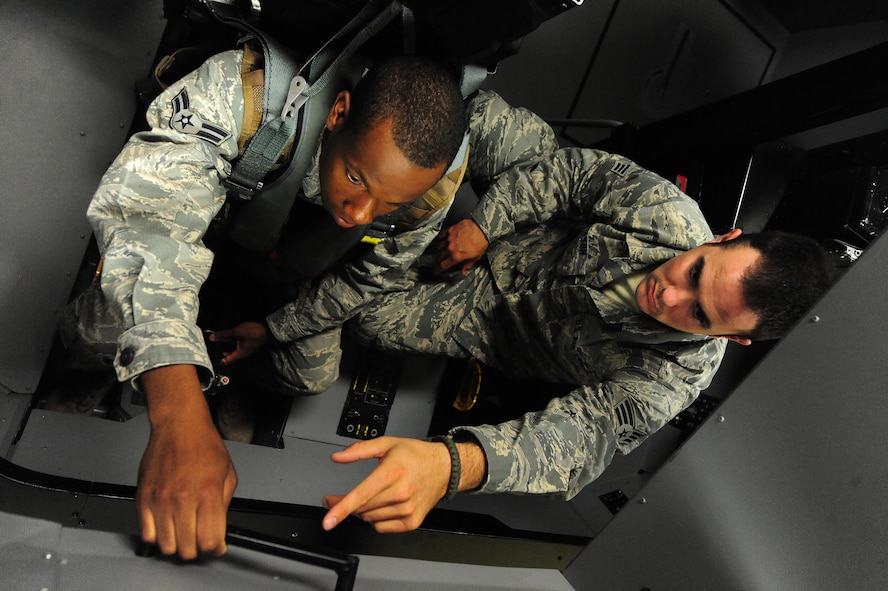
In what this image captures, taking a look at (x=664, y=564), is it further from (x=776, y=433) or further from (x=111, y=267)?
(x=111, y=267)

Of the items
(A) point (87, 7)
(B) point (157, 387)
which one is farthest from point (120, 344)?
(A) point (87, 7)

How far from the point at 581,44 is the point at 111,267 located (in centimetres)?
199

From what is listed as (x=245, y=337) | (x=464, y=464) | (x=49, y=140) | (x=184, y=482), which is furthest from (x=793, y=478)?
(x=49, y=140)

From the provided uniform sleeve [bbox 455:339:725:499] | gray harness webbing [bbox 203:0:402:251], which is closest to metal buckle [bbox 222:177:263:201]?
gray harness webbing [bbox 203:0:402:251]

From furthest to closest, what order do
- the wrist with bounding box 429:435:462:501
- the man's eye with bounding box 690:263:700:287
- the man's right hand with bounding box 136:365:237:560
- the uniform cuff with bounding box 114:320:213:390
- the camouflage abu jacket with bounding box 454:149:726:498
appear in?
the man's eye with bounding box 690:263:700:287 → the camouflage abu jacket with bounding box 454:149:726:498 → the wrist with bounding box 429:435:462:501 → the uniform cuff with bounding box 114:320:213:390 → the man's right hand with bounding box 136:365:237:560

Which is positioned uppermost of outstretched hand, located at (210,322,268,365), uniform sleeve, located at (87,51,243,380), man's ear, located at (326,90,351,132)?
man's ear, located at (326,90,351,132)

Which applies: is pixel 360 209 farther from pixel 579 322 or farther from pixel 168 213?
pixel 579 322

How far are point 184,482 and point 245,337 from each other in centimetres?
103

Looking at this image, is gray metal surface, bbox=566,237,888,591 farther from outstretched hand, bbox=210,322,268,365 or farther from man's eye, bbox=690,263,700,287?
outstretched hand, bbox=210,322,268,365

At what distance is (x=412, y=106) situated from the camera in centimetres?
99

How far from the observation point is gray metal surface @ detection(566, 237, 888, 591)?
0.70 m

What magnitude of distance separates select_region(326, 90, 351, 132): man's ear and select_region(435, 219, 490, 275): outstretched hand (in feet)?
1.75

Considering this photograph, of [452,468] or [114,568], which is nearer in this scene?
[114,568]

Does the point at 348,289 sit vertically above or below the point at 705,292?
below
